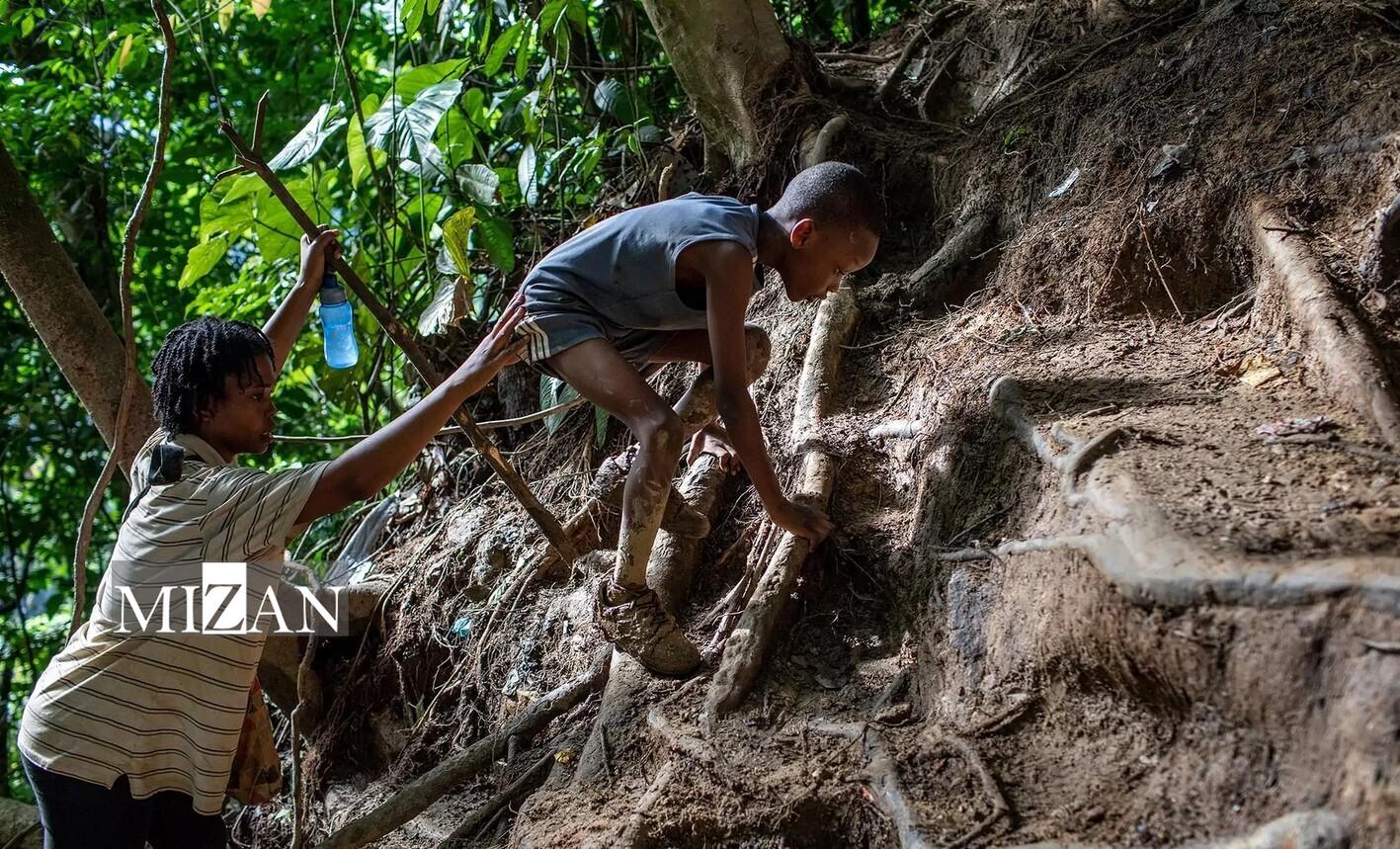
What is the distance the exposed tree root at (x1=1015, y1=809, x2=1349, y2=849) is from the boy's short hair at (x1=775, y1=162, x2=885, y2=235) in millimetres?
1931

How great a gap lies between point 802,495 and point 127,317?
224 cm

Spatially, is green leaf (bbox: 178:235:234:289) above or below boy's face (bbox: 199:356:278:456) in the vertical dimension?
above

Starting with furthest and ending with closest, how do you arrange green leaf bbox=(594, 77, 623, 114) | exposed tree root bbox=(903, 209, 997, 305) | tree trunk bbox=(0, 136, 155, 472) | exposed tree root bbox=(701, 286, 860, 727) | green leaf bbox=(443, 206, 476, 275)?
green leaf bbox=(594, 77, 623, 114)
green leaf bbox=(443, 206, 476, 275)
exposed tree root bbox=(903, 209, 997, 305)
tree trunk bbox=(0, 136, 155, 472)
exposed tree root bbox=(701, 286, 860, 727)

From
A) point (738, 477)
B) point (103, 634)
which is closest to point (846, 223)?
point (738, 477)

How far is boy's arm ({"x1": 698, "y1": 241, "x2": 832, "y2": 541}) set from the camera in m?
2.79

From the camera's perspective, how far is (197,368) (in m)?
2.44

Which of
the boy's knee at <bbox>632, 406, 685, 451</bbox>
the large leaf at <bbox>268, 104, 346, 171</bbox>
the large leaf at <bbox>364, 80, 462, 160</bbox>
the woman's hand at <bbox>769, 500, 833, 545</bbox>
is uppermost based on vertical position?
the large leaf at <bbox>268, 104, 346, 171</bbox>

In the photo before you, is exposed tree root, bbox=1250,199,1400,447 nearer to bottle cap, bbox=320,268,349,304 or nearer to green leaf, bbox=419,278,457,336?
bottle cap, bbox=320,268,349,304

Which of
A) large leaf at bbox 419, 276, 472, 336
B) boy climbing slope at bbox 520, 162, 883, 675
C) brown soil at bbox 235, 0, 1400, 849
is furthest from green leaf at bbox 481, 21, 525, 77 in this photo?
boy climbing slope at bbox 520, 162, 883, 675

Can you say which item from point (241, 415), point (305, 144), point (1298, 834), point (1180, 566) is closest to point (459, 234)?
point (305, 144)

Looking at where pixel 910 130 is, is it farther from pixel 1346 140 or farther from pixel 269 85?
pixel 269 85

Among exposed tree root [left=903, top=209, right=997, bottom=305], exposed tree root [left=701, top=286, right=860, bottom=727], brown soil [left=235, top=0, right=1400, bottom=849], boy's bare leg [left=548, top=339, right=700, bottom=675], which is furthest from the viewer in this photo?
exposed tree root [left=903, top=209, right=997, bottom=305]

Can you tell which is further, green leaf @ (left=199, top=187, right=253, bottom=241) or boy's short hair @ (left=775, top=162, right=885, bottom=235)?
green leaf @ (left=199, top=187, right=253, bottom=241)

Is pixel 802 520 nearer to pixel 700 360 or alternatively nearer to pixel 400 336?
pixel 700 360
